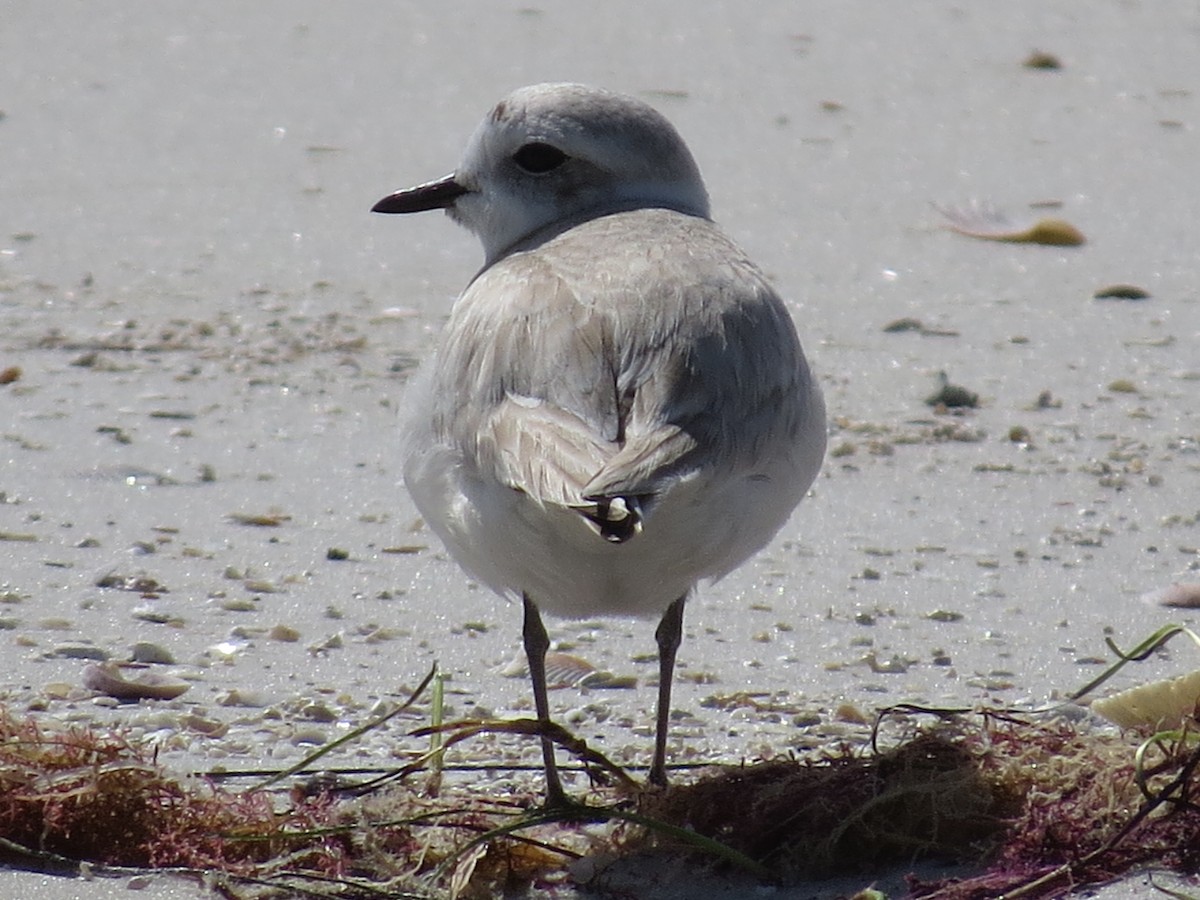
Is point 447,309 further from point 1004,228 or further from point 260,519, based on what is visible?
point 1004,228

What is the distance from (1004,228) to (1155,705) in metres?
4.65

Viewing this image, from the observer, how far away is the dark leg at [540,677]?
3307mm

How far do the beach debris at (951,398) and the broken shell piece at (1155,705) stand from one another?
263cm

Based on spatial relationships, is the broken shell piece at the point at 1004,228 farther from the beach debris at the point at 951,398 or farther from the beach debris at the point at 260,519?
the beach debris at the point at 260,519

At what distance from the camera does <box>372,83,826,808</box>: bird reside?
299 centimetres

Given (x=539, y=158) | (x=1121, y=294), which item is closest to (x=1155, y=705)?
(x=539, y=158)

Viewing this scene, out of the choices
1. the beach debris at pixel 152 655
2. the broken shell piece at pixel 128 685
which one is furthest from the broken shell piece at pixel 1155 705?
the beach debris at pixel 152 655

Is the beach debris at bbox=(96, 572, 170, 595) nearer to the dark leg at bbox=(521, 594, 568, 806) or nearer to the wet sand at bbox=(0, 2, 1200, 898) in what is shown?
the wet sand at bbox=(0, 2, 1200, 898)

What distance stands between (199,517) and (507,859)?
6.73 feet

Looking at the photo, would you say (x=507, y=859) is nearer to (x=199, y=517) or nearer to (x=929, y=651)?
(x=929, y=651)

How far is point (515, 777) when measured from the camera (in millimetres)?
3568

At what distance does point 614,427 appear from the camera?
305 centimetres

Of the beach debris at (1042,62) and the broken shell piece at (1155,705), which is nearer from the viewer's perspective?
the broken shell piece at (1155,705)

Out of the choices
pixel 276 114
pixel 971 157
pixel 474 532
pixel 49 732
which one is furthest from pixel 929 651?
pixel 276 114
